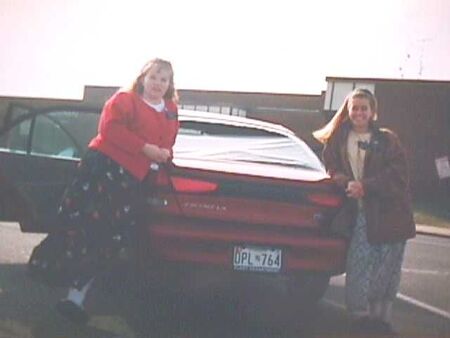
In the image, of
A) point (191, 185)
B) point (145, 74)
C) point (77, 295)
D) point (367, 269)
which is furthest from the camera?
point (367, 269)

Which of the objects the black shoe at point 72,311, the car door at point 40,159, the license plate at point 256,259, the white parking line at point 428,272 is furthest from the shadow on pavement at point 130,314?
the white parking line at point 428,272

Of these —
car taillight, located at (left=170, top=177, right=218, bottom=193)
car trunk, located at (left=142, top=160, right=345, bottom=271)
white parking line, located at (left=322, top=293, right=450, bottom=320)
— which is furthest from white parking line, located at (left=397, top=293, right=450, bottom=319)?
car taillight, located at (left=170, top=177, right=218, bottom=193)

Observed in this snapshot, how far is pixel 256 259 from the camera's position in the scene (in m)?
6.64

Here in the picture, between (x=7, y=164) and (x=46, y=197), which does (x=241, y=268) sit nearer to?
(x=46, y=197)

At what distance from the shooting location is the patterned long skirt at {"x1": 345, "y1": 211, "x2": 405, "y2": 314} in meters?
6.81

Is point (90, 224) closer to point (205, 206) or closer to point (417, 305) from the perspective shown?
point (205, 206)

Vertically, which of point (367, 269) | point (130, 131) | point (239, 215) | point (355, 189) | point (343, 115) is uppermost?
point (343, 115)

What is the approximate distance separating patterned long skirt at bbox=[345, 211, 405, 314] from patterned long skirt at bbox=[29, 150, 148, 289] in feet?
4.89

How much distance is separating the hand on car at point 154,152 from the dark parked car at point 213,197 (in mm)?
361

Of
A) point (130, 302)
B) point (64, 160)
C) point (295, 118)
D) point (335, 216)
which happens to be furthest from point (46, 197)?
point (295, 118)

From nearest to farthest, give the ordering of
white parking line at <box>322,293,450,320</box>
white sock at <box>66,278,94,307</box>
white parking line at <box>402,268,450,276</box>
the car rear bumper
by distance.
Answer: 1. white sock at <box>66,278,94,307</box>
2. the car rear bumper
3. white parking line at <box>322,293,450,320</box>
4. white parking line at <box>402,268,450,276</box>

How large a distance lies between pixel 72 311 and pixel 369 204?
76.7 inches

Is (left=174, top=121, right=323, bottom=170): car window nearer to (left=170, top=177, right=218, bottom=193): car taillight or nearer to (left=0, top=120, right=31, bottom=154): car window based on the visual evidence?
(left=170, top=177, right=218, bottom=193): car taillight

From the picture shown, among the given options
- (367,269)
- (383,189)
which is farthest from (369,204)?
(367,269)
